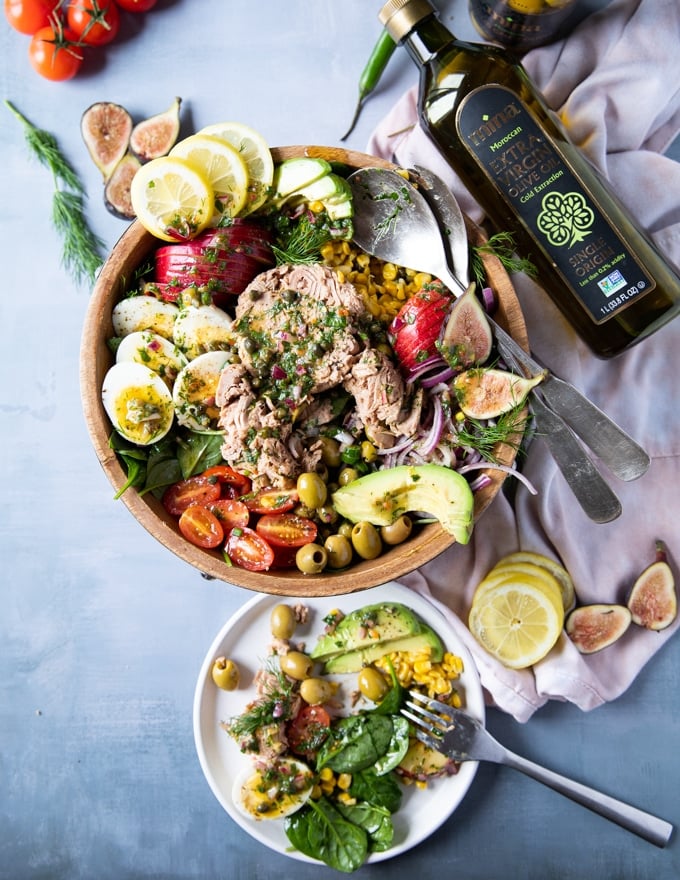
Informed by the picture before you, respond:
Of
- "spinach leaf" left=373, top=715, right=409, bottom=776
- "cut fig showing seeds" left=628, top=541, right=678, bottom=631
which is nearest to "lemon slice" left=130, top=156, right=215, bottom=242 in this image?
"spinach leaf" left=373, top=715, right=409, bottom=776

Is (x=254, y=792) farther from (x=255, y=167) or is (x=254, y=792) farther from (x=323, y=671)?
(x=255, y=167)

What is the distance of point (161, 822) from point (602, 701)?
7.26ft

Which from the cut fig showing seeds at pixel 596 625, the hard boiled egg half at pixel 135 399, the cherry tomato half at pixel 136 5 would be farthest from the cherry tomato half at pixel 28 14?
the cut fig showing seeds at pixel 596 625

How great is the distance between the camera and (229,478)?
9.78ft

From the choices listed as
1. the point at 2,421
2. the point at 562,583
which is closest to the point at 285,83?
the point at 2,421

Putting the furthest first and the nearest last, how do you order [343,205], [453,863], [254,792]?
1. [453,863]
2. [254,792]
3. [343,205]

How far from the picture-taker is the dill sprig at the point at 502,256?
2.97 meters

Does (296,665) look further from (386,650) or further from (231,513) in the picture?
(231,513)

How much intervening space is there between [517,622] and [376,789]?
3.18 feet

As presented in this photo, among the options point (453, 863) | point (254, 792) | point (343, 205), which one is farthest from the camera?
point (453, 863)

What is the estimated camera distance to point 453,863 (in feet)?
Answer: 11.6

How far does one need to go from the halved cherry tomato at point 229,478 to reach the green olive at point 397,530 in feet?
1.91

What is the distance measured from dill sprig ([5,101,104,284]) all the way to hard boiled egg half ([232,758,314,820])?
8.16 ft

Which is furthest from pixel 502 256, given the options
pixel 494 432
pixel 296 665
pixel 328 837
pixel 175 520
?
pixel 328 837
